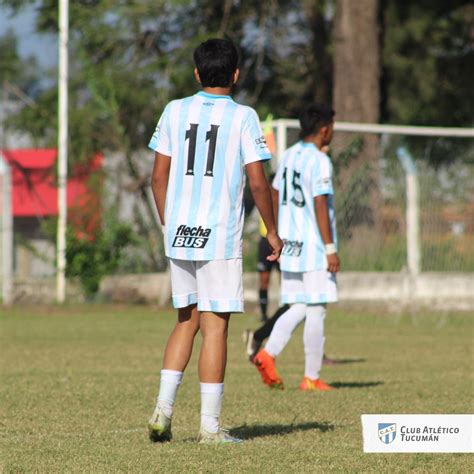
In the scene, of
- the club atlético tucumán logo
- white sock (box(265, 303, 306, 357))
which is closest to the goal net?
white sock (box(265, 303, 306, 357))

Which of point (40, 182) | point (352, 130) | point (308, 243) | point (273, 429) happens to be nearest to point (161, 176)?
point (273, 429)

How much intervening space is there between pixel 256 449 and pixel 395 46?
73.7ft

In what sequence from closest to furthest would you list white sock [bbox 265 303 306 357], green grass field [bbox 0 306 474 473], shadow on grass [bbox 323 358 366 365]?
1. green grass field [bbox 0 306 474 473]
2. white sock [bbox 265 303 306 357]
3. shadow on grass [bbox 323 358 366 365]

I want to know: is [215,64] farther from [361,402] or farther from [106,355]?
[106,355]

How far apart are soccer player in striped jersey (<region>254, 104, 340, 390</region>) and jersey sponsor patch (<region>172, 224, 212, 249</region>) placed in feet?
9.99

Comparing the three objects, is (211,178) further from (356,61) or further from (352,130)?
(356,61)

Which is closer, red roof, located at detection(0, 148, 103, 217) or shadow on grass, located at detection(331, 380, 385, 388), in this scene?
shadow on grass, located at detection(331, 380, 385, 388)

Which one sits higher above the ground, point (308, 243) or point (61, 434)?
point (308, 243)

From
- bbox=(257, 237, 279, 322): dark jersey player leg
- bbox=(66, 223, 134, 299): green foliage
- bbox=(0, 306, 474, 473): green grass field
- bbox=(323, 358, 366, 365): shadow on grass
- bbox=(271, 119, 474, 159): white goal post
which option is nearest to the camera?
Answer: bbox=(0, 306, 474, 473): green grass field

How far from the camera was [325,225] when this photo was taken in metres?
9.93

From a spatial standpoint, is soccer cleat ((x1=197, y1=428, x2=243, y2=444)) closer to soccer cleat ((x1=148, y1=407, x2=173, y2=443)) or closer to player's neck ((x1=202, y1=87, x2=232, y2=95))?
soccer cleat ((x1=148, y1=407, x2=173, y2=443))

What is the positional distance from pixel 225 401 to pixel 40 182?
1593 centimetres

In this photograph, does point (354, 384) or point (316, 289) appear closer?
point (316, 289)

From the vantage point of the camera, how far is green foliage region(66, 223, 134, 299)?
2300 cm
